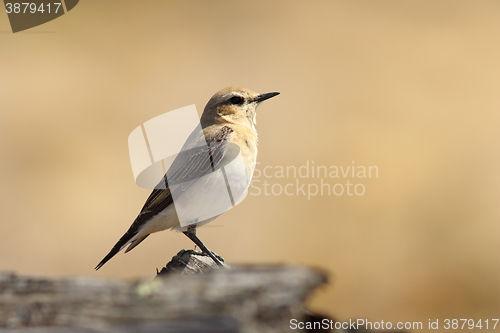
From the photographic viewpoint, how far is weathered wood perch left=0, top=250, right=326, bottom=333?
5.83 feet

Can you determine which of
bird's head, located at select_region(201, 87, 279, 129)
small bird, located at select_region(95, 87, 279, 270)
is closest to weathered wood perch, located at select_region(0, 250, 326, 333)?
small bird, located at select_region(95, 87, 279, 270)

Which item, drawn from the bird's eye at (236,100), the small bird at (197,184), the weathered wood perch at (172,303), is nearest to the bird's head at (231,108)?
the bird's eye at (236,100)

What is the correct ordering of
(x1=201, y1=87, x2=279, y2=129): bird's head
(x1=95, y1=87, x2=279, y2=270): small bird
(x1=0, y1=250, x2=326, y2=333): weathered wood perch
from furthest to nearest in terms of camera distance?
(x1=201, y1=87, x2=279, y2=129): bird's head → (x1=95, y1=87, x2=279, y2=270): small bird → (x1=0, y1=250, x2=326, y2=333): weathered wood perch

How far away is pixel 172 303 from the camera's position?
1.95 m

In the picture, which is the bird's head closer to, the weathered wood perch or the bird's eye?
the bird's eye

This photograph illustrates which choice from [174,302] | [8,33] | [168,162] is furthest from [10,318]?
[8,33]

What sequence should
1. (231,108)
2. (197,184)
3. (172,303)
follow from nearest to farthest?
(172,303)
(197,184)
(231,108)

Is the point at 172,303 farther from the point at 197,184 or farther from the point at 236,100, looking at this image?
the point at 236,100

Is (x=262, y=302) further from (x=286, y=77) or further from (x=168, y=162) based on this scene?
(x=286, y=77)

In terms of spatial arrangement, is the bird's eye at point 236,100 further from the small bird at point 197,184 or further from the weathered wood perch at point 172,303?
the weathered wood perch at point 172,303

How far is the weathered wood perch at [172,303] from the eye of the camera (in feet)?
5.83

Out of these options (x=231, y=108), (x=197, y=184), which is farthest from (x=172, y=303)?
(x=231, y=108)

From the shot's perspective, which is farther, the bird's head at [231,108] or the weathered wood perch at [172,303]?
the bird's head at [231,108]

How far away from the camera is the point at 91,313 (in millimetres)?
1984
